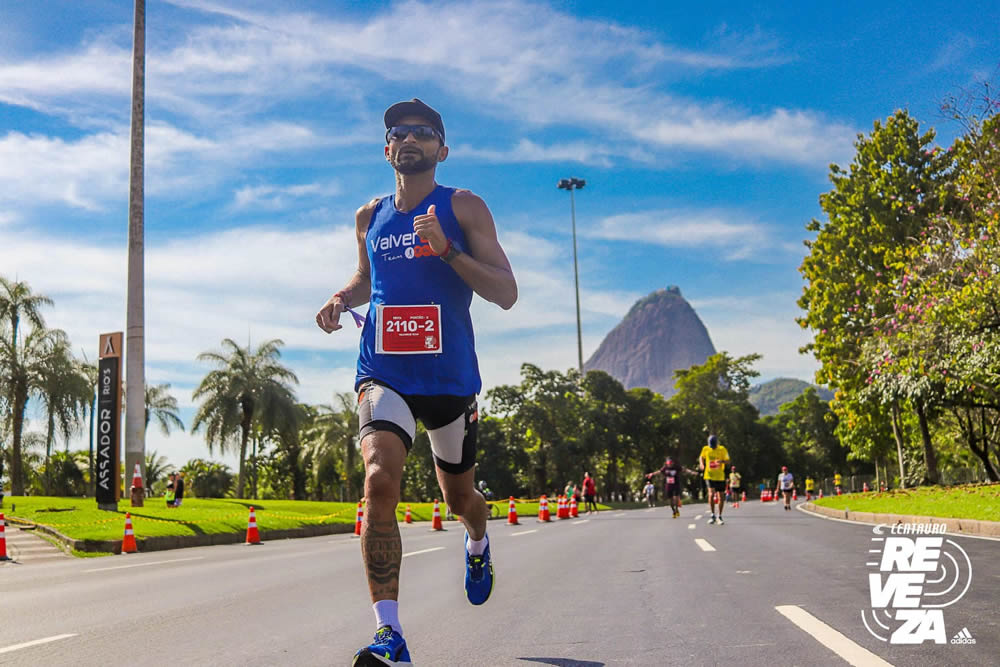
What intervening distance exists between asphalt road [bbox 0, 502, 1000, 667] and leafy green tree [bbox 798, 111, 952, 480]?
2256 centimetres

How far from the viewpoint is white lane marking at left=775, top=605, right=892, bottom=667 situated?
414 centimetres

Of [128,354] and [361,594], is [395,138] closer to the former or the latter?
[361,594]

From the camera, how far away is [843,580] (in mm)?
7332

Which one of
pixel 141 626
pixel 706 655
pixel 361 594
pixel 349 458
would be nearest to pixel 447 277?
pixel 706 655

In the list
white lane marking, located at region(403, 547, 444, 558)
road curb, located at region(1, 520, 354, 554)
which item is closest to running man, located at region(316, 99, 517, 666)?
white lane marking, located at region(403, 547, 444, 558)

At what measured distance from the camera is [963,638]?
4.61 metres

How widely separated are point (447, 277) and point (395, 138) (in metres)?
0.73

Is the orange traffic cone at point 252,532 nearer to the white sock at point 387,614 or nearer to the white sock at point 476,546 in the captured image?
the white sock at point 476,546

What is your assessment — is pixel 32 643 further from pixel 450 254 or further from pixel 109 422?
pixel 109 422

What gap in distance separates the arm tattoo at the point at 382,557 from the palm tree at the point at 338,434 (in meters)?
49.6

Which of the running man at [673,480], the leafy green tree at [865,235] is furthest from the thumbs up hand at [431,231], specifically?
the leafy green tree at [865,235]

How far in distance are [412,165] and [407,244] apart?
0.42 meters

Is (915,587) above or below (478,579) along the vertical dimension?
below

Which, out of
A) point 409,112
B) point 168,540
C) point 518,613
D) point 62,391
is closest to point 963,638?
point 518,613
